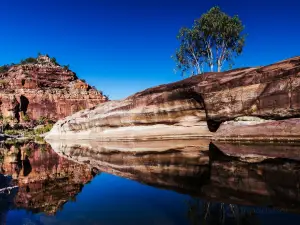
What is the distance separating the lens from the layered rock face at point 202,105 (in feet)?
65.6

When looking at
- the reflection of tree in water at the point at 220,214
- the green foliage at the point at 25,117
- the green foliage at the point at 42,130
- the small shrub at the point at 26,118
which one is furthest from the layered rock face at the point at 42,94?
the reflection of tree in water at the point at 220,214

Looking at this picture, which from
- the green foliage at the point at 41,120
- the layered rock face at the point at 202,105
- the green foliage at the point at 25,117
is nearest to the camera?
the layered rock face at the point at 202,105

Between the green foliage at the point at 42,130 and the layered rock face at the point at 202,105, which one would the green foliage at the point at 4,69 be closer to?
the green foliage at the point at 42,130

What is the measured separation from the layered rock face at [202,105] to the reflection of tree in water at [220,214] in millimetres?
13139

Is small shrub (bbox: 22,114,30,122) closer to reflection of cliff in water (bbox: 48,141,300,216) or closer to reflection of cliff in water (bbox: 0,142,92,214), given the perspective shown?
reflection of cliff in water (bbox: 0,142,92,214)

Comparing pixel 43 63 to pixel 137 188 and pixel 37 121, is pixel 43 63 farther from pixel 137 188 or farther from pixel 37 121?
pixel 137 188

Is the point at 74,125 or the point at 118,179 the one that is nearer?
the point at 118,179

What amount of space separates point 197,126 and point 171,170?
1422 cm

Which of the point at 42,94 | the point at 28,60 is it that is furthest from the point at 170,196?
the point at 28,60

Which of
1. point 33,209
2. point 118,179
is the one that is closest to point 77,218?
point 33,209

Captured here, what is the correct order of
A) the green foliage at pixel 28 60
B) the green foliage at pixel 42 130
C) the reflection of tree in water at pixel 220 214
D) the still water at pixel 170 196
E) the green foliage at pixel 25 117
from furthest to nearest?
1. the green foliage at pixel 28 60
2. the green foliage at pixel 25 117
3. the green foliage at pixel 42 130
4. the still water at pixel 170 196
5. the reflection of tree in water at pixel 220 214

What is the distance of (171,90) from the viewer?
93.0 feet

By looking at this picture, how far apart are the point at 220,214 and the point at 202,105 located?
19.8m

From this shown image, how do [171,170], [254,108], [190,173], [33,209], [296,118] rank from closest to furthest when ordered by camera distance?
[33,209]
[190,173]
[171,170]
[296,118]
[254,108]
